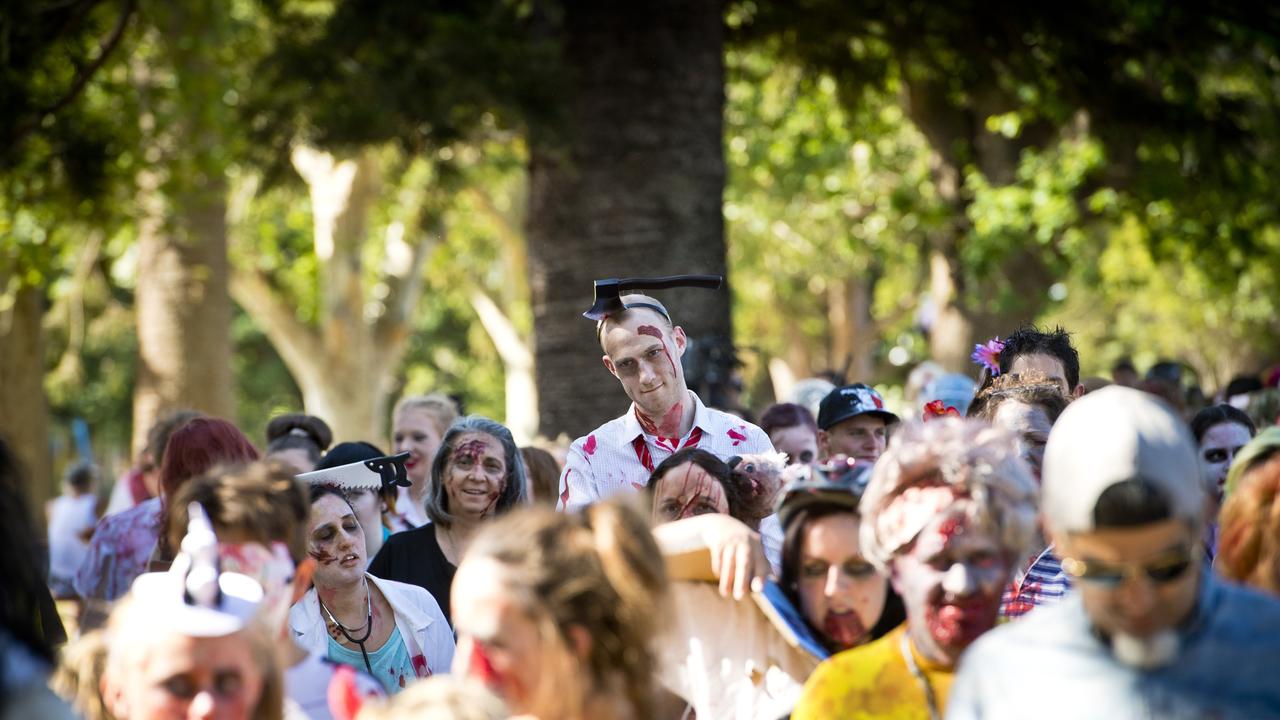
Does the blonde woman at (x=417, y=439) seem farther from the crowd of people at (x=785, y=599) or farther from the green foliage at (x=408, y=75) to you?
the crowd of people at (x=785, y=599)

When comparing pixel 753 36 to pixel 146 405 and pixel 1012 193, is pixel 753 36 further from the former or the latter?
pixel 146 405

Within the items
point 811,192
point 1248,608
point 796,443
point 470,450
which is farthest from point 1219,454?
point 811,192

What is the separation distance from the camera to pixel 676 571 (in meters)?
3.66

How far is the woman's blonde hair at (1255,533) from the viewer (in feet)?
11.3

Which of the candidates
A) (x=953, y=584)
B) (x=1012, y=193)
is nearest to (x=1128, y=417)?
(x=953, y=584)

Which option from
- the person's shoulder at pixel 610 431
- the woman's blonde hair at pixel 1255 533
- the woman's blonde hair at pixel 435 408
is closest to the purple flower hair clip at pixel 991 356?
the person's shoulder at pixel 610 431

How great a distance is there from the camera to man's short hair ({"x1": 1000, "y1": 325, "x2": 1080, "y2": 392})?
5.71 meters

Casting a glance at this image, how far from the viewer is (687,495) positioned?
15.0 ft

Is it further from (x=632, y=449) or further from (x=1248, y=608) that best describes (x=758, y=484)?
(x=1248, y=608)

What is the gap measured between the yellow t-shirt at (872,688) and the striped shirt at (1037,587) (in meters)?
0.90

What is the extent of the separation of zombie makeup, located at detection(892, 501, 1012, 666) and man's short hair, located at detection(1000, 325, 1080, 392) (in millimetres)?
2577

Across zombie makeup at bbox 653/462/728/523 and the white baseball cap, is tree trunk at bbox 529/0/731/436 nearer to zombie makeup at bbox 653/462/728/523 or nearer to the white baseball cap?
zombie makeup at bbox 653/462/728/523

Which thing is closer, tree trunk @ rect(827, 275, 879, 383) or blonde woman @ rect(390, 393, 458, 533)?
blonde woman @ rect(390, 393, 458, 533)

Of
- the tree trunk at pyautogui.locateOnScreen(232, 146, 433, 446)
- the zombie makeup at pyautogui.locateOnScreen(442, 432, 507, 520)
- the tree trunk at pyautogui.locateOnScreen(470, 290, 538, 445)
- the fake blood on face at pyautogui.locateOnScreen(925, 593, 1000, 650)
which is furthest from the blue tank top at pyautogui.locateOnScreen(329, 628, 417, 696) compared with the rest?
the tree trunk at pyautogui.locateOnScreen(470, 290, 538, 445)
